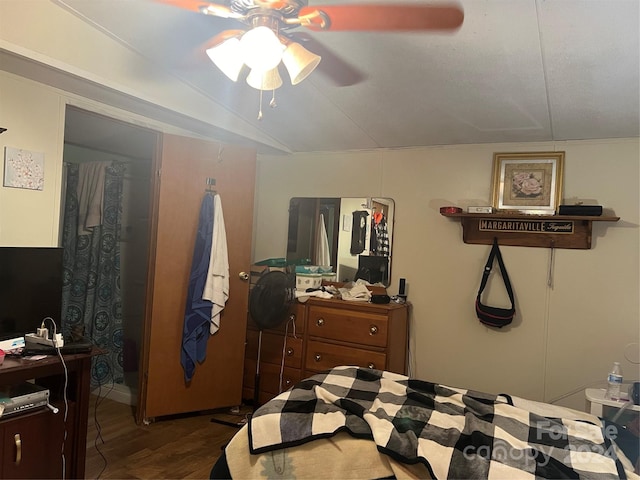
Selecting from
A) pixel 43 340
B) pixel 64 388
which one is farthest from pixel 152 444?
pixel 43 340

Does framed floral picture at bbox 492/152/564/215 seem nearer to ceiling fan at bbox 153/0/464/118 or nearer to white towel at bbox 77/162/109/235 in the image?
ceiling fan at bbox 153/0/464/118

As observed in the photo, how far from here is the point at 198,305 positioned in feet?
10.4

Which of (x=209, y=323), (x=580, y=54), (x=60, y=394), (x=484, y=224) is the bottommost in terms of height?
(x=60, y=394)

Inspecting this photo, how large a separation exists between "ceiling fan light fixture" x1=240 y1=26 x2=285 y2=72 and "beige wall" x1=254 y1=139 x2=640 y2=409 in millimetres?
2103

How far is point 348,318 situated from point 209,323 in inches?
39.3

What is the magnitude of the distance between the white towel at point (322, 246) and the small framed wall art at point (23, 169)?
2.07 meters

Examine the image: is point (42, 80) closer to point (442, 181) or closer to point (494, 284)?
point (442, 181)

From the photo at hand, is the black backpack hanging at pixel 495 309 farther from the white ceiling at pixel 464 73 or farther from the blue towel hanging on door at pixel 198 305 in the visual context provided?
the blue towel hanging on door at pixel 198 305

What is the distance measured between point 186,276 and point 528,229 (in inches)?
94.5

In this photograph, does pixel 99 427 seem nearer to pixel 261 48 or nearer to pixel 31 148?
pixel 31 148

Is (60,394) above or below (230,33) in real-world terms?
below

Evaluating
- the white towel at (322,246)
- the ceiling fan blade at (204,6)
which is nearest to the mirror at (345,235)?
the white towel at (322,246)

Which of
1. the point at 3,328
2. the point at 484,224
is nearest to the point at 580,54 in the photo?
the point at 484,224

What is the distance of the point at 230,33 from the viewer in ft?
5.77
